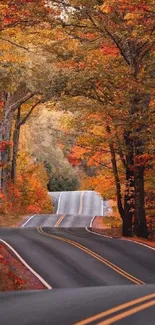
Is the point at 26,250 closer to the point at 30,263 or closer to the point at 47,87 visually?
the point at 30,263

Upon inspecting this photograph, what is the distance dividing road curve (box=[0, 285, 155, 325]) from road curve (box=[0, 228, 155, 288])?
4.08 meters

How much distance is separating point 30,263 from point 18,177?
30.1 metres

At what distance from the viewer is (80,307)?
33.7 feet

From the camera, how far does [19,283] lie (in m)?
16.2

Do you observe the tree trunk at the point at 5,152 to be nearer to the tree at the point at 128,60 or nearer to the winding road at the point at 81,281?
the winding road at the point at 81,281

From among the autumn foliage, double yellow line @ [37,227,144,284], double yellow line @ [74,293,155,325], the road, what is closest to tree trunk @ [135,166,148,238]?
double yellow line @ [37,227,144,284]

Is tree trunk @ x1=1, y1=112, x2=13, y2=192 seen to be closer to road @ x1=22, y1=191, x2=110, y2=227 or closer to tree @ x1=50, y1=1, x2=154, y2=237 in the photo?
road @ x1=22, y1=191, x2=110, y2=227

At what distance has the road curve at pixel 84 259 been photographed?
1723 cm

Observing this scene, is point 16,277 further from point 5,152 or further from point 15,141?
point 15,141

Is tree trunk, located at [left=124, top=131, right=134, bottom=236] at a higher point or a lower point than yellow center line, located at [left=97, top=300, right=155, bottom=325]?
higher

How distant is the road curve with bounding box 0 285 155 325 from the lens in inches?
352

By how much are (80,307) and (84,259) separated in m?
10.1

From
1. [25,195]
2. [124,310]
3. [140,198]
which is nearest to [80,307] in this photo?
[124,310]

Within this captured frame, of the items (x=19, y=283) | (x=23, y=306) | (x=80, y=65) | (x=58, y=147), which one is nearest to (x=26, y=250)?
(x=19, y=283)
